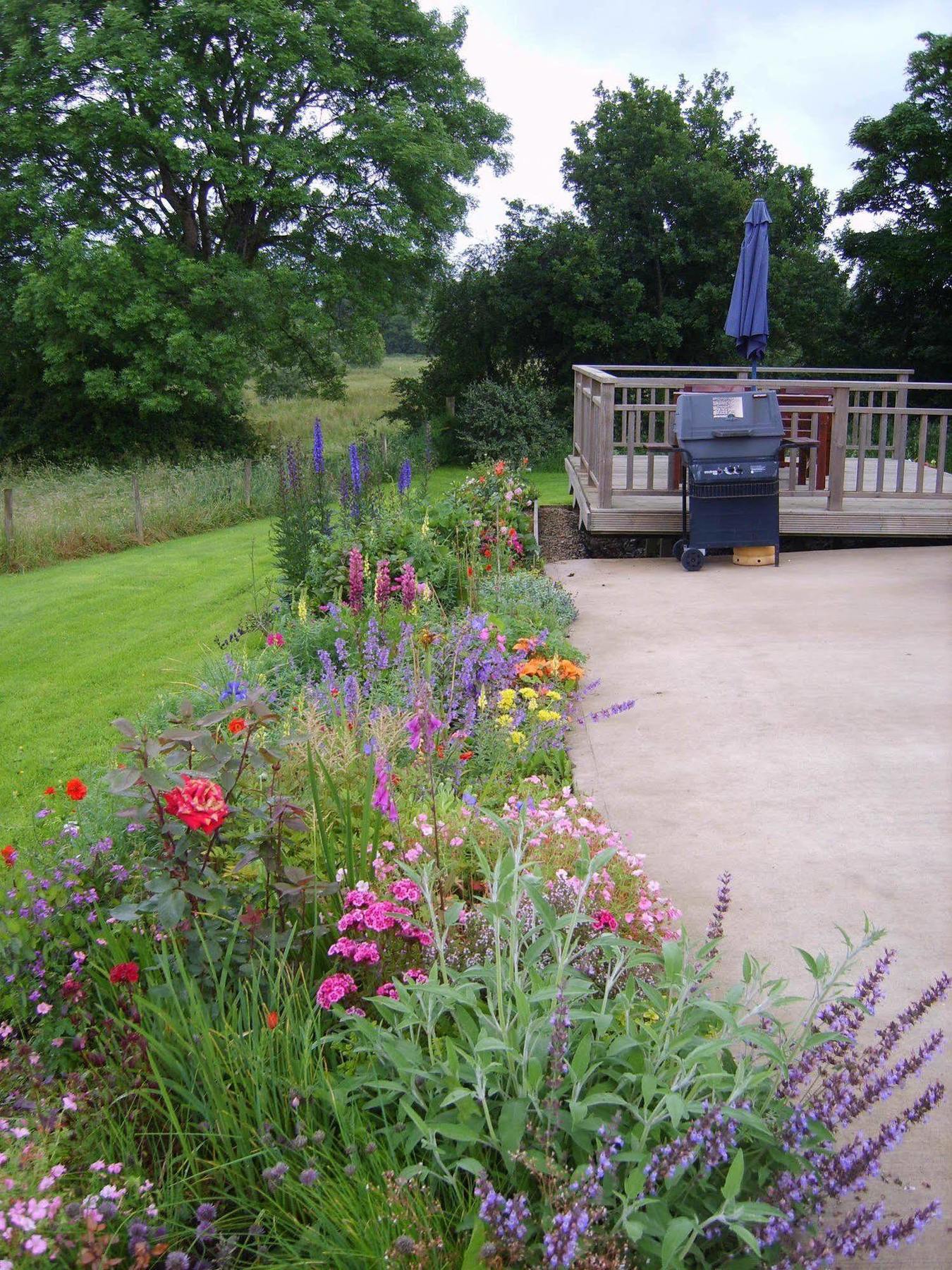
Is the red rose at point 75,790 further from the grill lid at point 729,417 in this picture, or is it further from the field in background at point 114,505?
the field in background at point 114,505

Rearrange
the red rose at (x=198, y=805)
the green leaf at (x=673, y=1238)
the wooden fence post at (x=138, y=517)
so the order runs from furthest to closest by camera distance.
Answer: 1. the wooden fence post at (x=138, y=517)
2. the red rose at (x=198, y=805)
3. the green leaf at (x=673, y=1238)

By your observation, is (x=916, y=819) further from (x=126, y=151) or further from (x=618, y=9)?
(x=126, y=151)

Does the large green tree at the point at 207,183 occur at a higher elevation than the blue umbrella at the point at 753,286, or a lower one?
higher

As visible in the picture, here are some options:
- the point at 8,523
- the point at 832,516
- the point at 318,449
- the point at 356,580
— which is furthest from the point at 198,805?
the point at 8,523

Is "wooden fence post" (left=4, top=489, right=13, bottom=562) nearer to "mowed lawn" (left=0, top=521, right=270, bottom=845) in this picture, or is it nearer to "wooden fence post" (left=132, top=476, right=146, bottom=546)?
"mowed lawn" (left=0, top=521, right=270, bottom=845)

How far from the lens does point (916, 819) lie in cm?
381

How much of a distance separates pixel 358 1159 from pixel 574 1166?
1.24 feet

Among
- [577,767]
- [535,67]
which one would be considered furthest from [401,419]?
[577,767]

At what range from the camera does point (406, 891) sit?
2.38 metres

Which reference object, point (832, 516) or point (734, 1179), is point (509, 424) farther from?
point (734, 1179)

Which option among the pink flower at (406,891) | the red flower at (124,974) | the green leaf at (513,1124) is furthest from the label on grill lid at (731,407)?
the green leaf at (513,1124)

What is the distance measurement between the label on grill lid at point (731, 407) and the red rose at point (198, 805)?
6.46 meters

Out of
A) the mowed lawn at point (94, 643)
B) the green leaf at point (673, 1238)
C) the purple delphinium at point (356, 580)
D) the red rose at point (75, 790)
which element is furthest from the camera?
the mowed lawn at point (94, 643)

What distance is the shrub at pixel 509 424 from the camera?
→ 1947 centimetres
